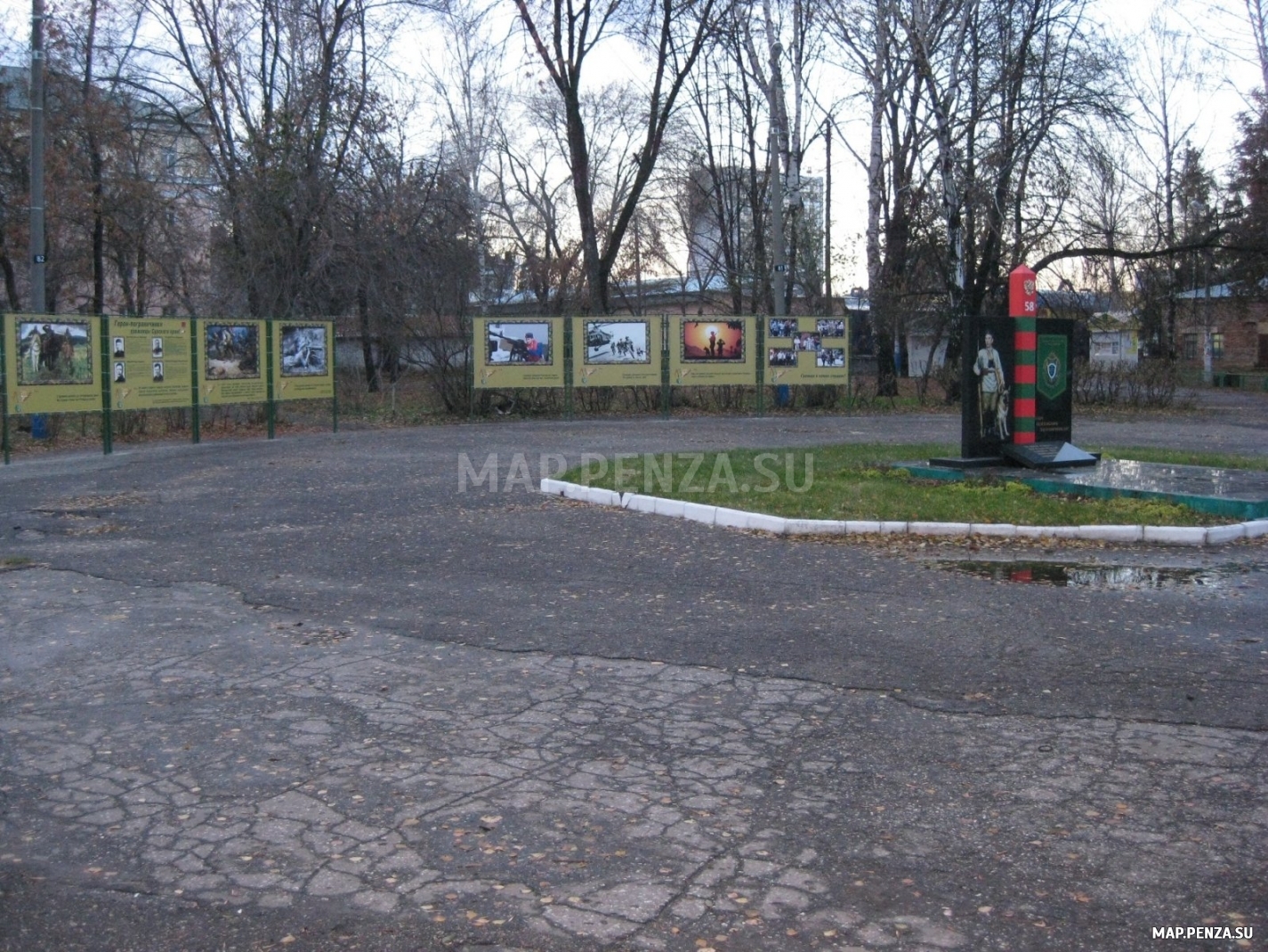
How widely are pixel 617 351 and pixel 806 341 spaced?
4.49 m

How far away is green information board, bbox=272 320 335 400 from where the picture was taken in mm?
22359

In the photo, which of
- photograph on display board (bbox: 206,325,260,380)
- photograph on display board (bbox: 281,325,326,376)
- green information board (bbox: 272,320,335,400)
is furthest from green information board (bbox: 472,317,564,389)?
photograph on display board (bbox: 206,325,260,380)

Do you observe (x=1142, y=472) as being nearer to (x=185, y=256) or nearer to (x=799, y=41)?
(x=799, y=41)

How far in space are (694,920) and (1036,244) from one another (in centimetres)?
2810

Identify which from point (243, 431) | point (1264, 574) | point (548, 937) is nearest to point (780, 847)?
point (548, 937)

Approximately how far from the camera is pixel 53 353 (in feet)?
58.9

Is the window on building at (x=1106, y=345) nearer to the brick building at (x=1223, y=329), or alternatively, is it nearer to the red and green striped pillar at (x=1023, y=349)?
the brick building at (x=1223, y=329)

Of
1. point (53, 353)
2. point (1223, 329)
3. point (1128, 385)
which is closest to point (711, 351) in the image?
point (1128, 385)

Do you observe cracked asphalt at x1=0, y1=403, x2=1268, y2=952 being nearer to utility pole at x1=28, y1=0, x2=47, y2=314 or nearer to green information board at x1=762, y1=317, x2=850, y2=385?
utility pole at x1=28, y1=0, x2=47, y2=314

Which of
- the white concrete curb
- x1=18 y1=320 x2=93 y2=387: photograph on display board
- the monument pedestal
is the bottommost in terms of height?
the white concrete curb

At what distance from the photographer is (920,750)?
5184 mm

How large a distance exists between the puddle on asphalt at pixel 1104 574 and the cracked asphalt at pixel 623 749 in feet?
0.39

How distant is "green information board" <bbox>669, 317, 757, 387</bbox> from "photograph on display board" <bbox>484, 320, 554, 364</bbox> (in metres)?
2.87

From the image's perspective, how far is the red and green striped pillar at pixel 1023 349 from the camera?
1503cm
